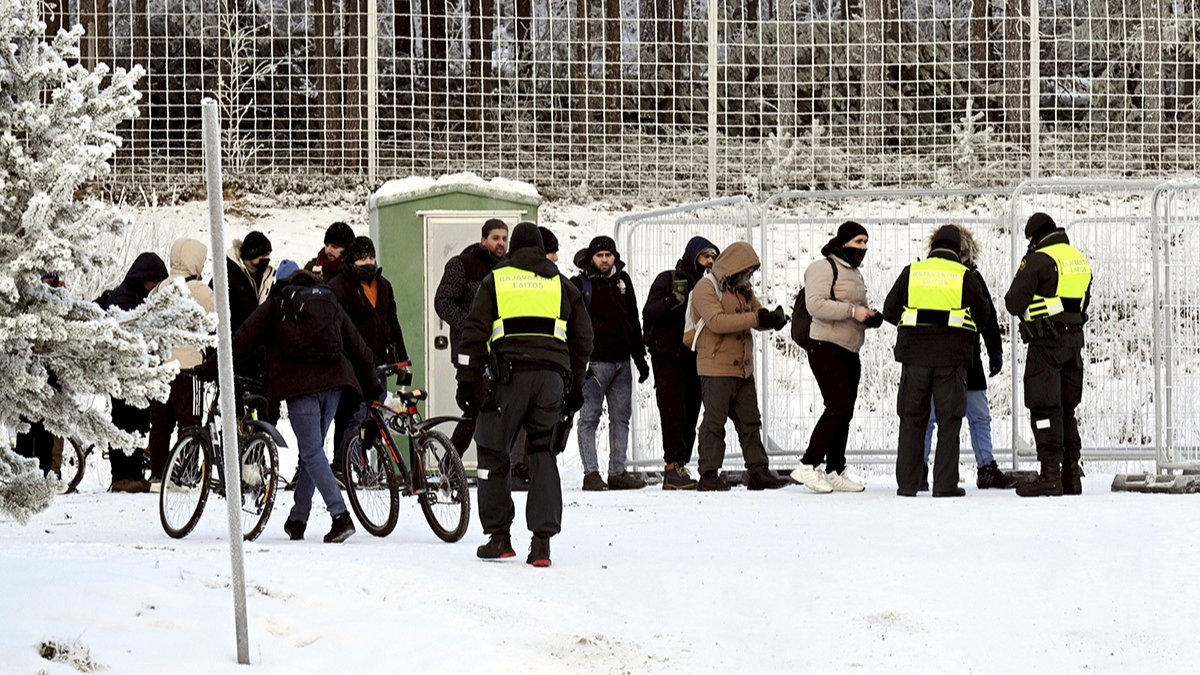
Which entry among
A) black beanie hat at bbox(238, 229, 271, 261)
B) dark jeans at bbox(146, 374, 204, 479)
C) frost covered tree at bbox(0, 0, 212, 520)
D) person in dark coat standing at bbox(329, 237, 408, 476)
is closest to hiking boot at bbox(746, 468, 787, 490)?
person in dark coat standing at bbox(329, 237, 408, 476)

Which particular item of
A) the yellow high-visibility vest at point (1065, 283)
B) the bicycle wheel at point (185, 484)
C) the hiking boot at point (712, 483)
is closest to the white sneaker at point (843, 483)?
the hiking boot at point (712, 483)

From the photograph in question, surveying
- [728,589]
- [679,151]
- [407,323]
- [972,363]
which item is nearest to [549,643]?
[728,589]

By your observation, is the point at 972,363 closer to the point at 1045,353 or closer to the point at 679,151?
the point at 1045,353

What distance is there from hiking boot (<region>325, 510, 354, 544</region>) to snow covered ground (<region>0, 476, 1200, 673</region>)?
0.29 ft

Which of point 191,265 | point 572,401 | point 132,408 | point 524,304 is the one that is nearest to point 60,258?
point 524,304

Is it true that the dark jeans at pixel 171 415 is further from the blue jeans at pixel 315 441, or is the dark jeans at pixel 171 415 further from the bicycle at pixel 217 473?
the blue jeans at pixel 315 441

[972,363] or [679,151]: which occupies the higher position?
[679,151]

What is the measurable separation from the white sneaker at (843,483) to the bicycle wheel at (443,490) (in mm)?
3611

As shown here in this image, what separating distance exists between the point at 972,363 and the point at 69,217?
723 cm

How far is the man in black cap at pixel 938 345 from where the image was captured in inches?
510

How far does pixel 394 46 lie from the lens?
21.3 metres

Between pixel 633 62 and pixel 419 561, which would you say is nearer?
pixel 419 561

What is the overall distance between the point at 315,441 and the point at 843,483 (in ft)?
13.9

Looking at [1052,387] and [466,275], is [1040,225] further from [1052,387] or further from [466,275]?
[466,275]
